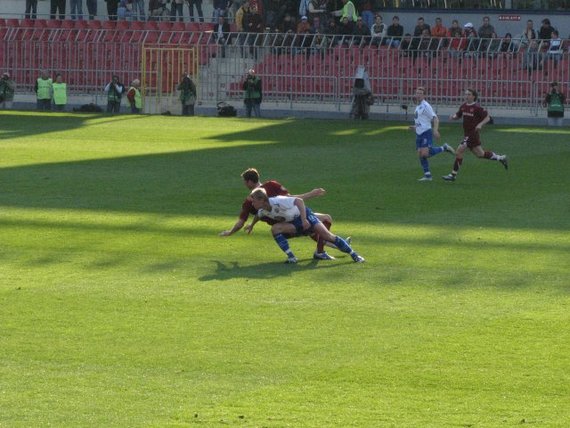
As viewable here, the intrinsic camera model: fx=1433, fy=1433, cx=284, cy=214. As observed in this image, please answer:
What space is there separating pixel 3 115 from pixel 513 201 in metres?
27.1

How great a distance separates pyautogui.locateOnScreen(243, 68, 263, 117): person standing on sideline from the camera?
155ft

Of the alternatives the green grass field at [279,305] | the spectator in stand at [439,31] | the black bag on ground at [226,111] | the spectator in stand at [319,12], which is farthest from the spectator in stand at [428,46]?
the green grass field at [279,305]

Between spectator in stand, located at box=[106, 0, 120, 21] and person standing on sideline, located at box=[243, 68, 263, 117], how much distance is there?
995cm

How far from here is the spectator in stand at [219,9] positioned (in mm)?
53469

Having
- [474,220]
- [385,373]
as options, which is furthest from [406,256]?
[385,373]

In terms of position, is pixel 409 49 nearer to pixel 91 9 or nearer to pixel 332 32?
pixel 332 32

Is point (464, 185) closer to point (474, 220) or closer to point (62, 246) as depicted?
point (474, 220)

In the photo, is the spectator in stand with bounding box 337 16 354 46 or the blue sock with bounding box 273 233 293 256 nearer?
the blue sock with bounding box 273 233 293 256

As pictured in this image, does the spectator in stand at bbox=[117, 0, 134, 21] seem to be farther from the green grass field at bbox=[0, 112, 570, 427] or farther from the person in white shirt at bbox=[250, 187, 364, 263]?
the person in white shirt at bbox=[250, 187, 364, 263]

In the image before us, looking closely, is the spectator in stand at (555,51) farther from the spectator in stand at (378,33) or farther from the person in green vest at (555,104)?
the spectator in stand at (378,33)

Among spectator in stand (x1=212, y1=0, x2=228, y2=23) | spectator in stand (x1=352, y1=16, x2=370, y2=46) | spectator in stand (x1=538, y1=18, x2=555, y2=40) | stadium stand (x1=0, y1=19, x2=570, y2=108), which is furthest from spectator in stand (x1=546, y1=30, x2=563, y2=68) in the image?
spectator in stand (x1=212, y1=0, x2=228, y2=23)

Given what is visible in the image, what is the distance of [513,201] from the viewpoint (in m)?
23.5

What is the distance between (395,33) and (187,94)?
7473 mm

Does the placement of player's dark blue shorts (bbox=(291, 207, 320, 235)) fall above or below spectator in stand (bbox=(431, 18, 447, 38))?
below
